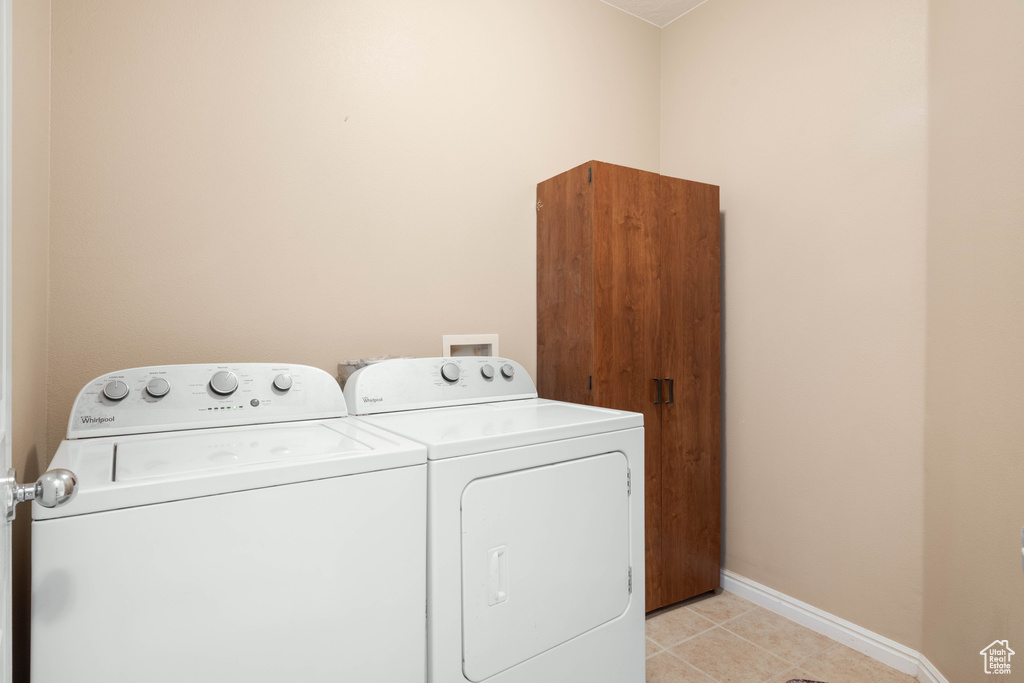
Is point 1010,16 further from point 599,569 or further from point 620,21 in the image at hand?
point 599,569

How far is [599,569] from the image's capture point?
4.77 feet

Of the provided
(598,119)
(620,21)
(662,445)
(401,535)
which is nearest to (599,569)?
(401,535)

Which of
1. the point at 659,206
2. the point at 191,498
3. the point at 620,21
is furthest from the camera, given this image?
the point at 620,21

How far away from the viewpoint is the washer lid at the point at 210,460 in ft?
2.93

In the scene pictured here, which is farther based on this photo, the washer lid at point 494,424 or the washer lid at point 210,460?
the washer lid at point 494,424

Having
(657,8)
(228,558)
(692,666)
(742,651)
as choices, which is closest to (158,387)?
(228,558)

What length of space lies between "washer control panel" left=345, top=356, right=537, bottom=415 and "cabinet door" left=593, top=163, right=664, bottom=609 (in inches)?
13.5

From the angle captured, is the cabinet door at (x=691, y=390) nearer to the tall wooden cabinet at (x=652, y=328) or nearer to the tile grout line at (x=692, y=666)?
the tall wooden cabinet at (x=652, y=328)

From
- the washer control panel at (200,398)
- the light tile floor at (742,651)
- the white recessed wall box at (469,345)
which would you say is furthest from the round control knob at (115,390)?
the light tile floor at (742,651)

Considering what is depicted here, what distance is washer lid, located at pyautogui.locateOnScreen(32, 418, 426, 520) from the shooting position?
89cm

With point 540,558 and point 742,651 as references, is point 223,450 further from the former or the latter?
point 742,651

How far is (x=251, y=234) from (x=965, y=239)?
2156mm

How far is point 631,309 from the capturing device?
7.10 feet

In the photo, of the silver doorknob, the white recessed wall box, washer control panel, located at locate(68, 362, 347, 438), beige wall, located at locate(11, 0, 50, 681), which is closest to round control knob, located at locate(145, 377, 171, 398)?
washer control panel, located at locate(68, 362, 347, 438)
